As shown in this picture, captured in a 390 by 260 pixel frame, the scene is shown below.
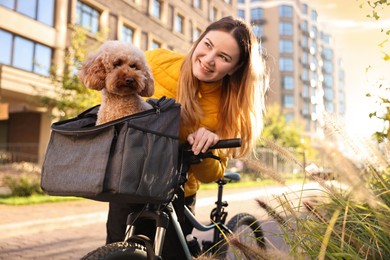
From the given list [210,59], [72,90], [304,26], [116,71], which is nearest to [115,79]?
[116,71]

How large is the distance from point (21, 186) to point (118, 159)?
11.2m

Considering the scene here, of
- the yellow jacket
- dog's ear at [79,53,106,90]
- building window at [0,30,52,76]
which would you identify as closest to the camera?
dog's ear at [79,53,106,90]

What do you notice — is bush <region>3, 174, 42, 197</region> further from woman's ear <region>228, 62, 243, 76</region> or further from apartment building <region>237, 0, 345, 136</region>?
apartment building <region>237, 0, 345, 136</region>

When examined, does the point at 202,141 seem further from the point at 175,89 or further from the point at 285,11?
the point at 285,11

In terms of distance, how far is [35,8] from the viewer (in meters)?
21.9

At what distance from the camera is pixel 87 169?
169 centimetres

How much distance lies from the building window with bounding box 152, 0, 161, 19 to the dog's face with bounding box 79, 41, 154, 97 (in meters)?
31.2

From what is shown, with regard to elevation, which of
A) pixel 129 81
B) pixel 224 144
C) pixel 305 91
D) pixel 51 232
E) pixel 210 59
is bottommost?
pixel 51 232

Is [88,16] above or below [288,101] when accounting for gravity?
below

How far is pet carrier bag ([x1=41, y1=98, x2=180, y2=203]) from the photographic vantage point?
5.48 ft

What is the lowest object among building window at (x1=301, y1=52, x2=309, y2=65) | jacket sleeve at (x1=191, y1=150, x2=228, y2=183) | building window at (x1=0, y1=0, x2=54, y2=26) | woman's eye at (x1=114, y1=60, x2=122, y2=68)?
jacket sleeve at (x1=191, y1=150, x2=228, y2=183)

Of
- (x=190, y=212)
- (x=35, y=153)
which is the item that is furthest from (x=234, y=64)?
(x=35, y=153)

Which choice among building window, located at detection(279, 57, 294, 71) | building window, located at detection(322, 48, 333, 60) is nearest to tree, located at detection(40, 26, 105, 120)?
building window, located at detection(279, 57, 294, 71)

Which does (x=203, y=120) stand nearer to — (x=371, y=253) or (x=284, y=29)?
(x=371, y=253)
